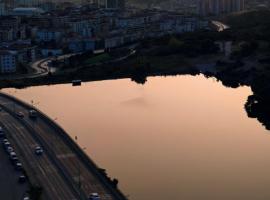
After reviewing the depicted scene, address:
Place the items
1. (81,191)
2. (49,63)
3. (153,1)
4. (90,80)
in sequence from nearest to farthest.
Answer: (81,191) < (90,80) < (49,63) < (153,1)

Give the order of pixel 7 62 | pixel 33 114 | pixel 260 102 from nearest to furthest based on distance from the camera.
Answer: pixel 33 114 < pixel 260 102 < pixel 7 62

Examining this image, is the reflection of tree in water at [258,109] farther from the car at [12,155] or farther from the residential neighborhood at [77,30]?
the residential neighborhood at [77,30]

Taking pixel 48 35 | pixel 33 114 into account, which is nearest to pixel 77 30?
pixel 48 35

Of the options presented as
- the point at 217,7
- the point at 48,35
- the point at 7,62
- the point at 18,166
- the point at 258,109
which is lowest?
the point at 258,109

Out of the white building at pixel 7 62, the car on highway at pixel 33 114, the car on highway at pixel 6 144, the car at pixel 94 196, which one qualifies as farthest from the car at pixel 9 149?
the white building at pixel 7 62

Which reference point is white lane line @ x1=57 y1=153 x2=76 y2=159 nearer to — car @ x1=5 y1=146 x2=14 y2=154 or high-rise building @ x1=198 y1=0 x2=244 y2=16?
car @ x1=5 y1=146 x2=14 y2=154

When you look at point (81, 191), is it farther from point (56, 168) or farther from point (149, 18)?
point (149, 18)

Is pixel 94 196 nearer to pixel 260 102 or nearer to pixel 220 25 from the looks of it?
Answer: pixel 260 102

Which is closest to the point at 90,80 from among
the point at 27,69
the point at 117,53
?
the point at 27,69
